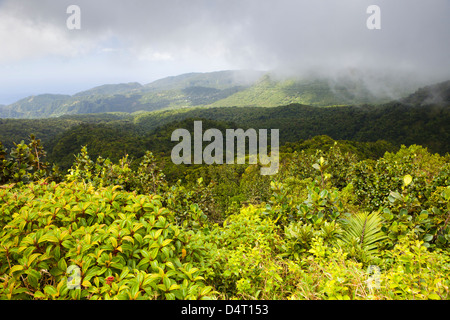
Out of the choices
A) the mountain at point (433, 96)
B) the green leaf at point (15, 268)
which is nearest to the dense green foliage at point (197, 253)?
the green leaf at point (15, 268)

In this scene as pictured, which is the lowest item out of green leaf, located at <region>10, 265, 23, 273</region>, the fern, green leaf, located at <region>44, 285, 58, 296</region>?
the fern

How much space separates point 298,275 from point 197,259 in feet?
3.40

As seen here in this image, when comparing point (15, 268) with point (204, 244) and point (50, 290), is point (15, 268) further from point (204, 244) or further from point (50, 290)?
point (204, 244)

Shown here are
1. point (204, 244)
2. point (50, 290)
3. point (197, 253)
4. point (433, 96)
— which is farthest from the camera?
point (433, 96)

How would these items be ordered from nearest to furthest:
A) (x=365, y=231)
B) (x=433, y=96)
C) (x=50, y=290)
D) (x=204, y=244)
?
(x=50, y=290), (x=204, y=244), (x=365, y=231), (x=433, y=96)

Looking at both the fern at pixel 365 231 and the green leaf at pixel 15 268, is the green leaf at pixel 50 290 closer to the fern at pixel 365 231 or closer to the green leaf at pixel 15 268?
the green leaf at pixel 15 268

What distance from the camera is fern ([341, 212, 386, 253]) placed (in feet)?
9.57

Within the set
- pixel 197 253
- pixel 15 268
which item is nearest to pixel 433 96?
pixel 197 253

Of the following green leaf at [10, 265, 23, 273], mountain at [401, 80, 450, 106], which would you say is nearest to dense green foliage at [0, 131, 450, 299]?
green leaf at [10, 265, 23, 273]

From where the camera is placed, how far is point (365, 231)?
3.12 m

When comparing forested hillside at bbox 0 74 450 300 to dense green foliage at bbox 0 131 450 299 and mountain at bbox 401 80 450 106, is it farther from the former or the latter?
mountain at bbox 401 80 450 106

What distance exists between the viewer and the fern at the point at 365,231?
2918mm

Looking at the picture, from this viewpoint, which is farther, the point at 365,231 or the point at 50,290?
the point at 365,231
